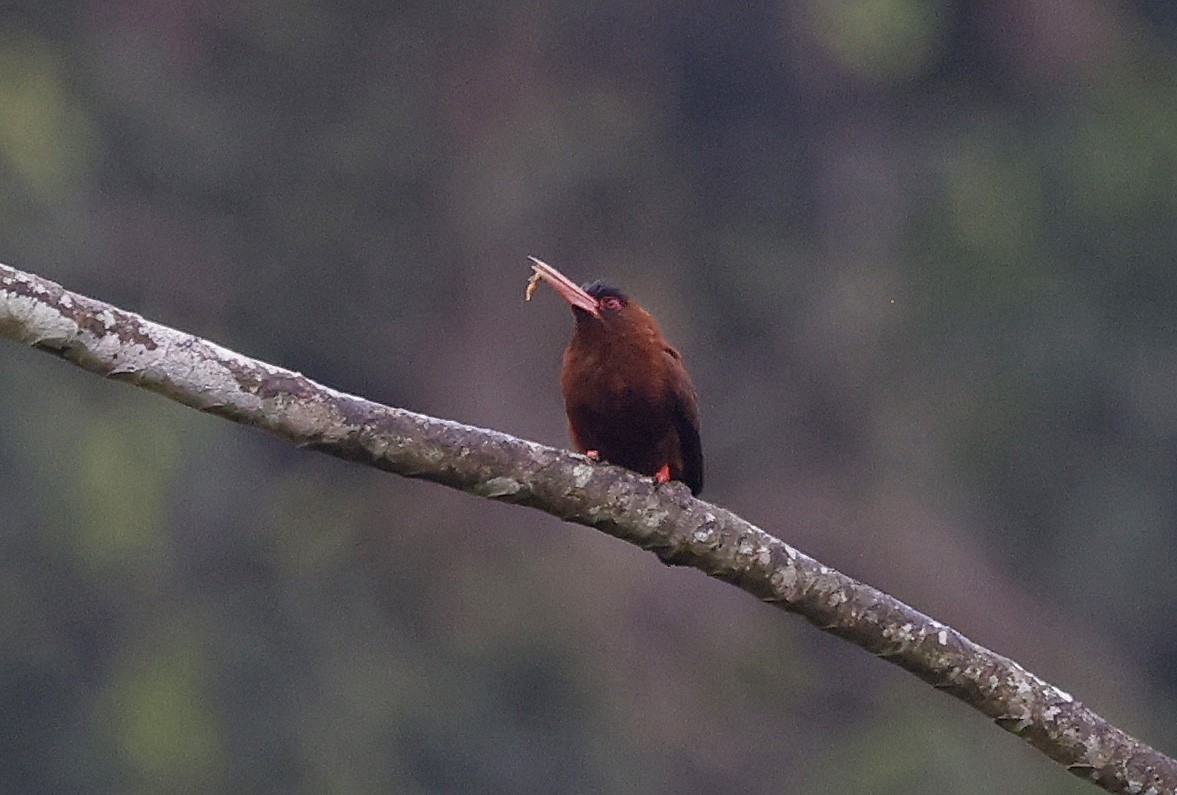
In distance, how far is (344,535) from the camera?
1385cm

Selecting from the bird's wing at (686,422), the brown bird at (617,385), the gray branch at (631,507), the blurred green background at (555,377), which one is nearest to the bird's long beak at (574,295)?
the brown bird at (617,385)

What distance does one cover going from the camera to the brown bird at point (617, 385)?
217 inches

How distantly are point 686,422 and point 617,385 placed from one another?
0.24m

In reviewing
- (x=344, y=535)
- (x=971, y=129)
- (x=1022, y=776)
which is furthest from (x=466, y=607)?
(x=971, y=129)

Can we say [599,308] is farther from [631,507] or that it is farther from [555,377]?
[555,377]

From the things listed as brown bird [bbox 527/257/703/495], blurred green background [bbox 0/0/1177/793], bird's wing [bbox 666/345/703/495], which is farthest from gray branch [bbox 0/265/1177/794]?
blurred green background [bbox 0/0/1177/793]

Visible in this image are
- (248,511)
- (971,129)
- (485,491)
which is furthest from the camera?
(971,129)

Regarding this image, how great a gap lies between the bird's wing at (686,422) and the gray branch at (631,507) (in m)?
0.90

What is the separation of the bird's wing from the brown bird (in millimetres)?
13

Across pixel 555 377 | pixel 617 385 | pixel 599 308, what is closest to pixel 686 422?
pixel 617 385

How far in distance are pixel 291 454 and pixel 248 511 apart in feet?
1.75

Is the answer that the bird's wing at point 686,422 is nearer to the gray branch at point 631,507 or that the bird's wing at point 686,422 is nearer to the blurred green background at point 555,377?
the gray branch at point 631,507

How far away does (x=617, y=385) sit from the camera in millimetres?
5516

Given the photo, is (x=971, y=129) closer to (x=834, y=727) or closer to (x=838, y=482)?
(x=838, y=482)
